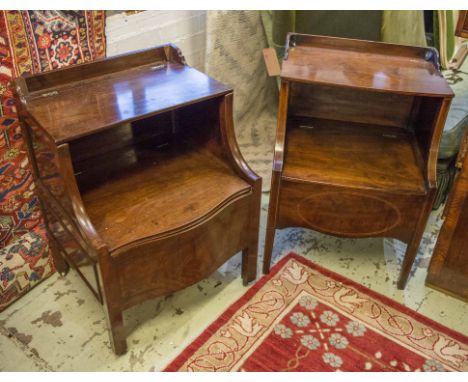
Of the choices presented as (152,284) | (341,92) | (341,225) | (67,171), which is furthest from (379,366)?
(67,171)

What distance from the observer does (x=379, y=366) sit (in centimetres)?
155

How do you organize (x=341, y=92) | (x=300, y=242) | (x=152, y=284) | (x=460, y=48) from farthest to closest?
(x=460, y=48) < (x=300, y=242) < (x=341, y=92) < (x=152, y=284)

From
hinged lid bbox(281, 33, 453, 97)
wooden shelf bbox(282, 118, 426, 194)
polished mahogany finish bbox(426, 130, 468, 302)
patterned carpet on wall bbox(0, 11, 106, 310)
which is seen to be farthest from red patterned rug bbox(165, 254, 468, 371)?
hinged lid bbox(281, 33, 453, 97)

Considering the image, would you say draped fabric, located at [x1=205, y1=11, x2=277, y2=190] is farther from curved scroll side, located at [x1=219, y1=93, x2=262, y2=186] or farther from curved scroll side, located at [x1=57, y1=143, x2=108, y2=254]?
curved scroll side, located at [x1=57, y1=143, x2=108, y2=254]

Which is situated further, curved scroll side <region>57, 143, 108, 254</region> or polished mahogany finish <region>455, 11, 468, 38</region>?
polished mahogany finish <region>455, 11, 468, 38</region>

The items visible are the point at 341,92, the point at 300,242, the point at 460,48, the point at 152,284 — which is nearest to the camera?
the point at 152,284

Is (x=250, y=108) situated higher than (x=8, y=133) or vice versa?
(x=8, y=133)

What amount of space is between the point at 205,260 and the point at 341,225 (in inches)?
19.3

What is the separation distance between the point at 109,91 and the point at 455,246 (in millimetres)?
1270

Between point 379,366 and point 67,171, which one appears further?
point 379,366

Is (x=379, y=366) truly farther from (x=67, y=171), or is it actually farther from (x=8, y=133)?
(x=8, y=133)

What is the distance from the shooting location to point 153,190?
1.48 m

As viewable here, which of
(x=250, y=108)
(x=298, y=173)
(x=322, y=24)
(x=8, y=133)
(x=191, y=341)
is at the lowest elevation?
(x=191, y=341)

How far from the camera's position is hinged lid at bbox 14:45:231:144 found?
127 centimetres
